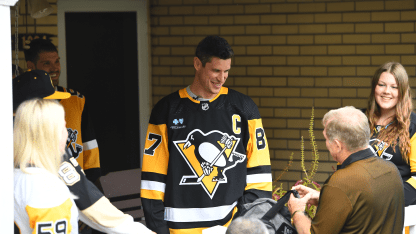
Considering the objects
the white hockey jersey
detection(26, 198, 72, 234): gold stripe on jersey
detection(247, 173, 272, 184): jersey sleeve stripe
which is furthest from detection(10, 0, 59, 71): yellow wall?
detection(26, 198, 72, 234): gold stripe on jersey

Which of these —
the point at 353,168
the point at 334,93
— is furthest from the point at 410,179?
the point at 334,93

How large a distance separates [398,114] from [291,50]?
210 cm

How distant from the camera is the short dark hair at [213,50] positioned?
2646 mm

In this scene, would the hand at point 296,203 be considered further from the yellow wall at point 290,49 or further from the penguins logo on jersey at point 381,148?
the yellow wall at point 290,49

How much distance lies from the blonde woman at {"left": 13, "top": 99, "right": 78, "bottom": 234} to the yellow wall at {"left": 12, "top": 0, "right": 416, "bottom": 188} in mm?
3181

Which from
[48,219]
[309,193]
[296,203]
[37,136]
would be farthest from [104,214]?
[309,193]

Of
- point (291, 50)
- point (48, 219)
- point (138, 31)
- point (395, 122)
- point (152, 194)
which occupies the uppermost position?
point (138, 31)

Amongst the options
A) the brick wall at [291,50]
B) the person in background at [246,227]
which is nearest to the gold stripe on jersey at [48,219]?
the person in background at [246,227]

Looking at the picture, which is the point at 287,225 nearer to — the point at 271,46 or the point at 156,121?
the point at 156,121

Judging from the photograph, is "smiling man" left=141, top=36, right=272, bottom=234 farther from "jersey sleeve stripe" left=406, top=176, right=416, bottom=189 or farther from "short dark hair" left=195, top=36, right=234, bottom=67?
"jersey sleeve stripe" left=406, top=176, right=416, bottom=189

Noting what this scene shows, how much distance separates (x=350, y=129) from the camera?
7.22ft

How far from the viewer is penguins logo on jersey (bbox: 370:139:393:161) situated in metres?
2.93

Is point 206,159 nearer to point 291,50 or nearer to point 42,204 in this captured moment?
point 42,204

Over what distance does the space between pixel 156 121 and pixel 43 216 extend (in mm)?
1109
